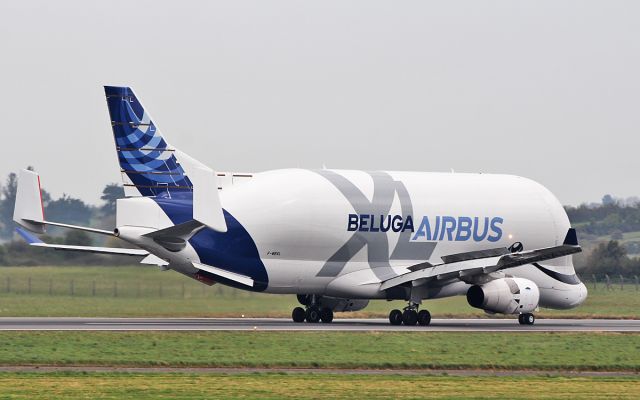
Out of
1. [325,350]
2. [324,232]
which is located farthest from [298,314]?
[325,350]

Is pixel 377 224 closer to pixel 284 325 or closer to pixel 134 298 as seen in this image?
pixel 284 325

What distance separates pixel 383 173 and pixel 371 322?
20.7ft

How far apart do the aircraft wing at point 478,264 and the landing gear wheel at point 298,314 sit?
3.50 meters

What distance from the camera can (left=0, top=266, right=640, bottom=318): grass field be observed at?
5681 cm

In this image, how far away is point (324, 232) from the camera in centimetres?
5450

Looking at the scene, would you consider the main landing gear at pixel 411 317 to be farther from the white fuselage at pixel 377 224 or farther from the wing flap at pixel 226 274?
the wing flap at pixel 226 274

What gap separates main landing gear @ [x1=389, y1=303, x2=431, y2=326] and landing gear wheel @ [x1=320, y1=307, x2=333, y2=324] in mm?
3197

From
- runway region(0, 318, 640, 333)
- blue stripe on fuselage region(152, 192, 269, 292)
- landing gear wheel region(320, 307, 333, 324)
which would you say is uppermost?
blue stripe on fuselage region(152, 192, 269, 292)

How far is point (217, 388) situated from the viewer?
95.7 feet

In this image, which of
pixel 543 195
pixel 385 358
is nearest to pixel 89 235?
pixel 543 195

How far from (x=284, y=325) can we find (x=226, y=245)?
3763 millimetres

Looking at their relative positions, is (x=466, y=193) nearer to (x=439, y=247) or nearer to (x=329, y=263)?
(x=439, y=247)

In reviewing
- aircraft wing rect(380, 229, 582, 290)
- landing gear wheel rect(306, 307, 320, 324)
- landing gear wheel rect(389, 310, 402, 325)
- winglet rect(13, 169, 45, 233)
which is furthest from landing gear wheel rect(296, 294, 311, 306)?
winglet rect(13, 169, 45, 233)

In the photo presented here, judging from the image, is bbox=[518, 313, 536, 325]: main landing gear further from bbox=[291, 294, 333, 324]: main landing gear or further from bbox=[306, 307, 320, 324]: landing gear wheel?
bbox=[306, 307, 320, 324]: landing gear wheel
